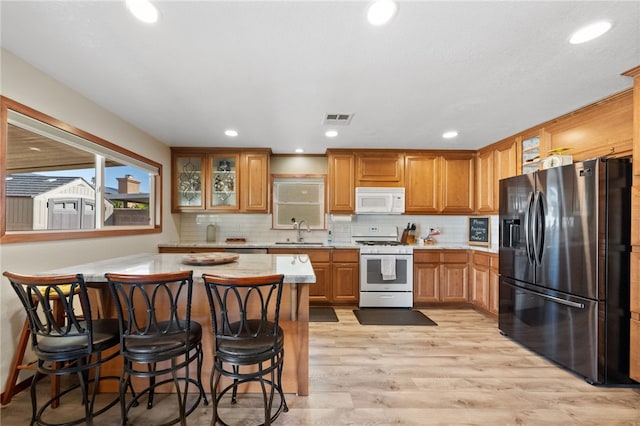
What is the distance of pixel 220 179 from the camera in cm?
434

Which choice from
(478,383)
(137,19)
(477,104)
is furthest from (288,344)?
(477,104)

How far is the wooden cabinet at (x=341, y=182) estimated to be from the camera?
14.2ft

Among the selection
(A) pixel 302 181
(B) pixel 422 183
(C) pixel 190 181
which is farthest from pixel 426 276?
(C) pixel 190 181

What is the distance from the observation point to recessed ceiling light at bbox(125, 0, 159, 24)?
4.60 feet

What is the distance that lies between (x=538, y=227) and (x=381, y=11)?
2346mm

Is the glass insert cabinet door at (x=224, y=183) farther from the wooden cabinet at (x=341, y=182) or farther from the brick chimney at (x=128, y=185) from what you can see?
the wooden cabinet at (x=341, y=182)

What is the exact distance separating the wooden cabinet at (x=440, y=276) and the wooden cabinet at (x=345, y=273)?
842 millimetres

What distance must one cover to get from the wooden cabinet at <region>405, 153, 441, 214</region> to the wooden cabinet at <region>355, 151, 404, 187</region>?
0.40ft

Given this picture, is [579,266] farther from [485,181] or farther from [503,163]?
→ [485,181]

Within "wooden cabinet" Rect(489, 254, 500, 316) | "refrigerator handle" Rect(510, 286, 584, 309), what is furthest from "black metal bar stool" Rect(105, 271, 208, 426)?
"wooden cabinet" Rect(489, 254, 500, 316)

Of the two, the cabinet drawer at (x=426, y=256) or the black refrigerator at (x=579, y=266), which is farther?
the cabinet drawer at (x=426, y=256)

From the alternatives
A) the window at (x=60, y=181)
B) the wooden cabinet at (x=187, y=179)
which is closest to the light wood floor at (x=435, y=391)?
the window at (x=60, y=181)

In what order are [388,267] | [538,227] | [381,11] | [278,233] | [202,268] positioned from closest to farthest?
[381,11] → [202,268] → [538,227] → [388,267] → [278,233]

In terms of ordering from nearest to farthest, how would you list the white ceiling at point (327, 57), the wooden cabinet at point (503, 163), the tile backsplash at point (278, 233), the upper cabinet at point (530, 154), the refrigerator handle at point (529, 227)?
the white ceiling at point (327, 57), the refrigerator handle at point (529, 227), the upper cabinet at point (530, 154), the wooden cabinet at point (503, 163), the tile backsplash at point (278, 233)
